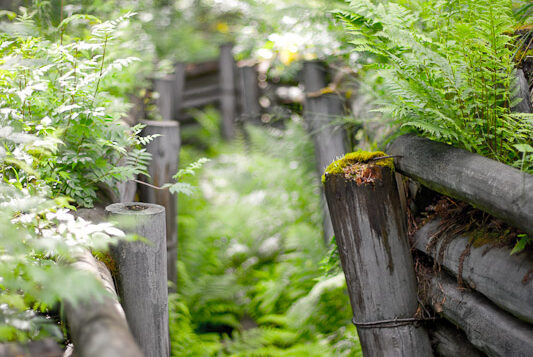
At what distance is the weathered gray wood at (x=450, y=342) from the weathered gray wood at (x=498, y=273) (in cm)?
32

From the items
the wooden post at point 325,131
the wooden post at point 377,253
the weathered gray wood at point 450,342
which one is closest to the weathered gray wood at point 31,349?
the wooden post at point 377,253

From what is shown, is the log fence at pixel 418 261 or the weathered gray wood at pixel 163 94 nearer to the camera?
the log fence at pixel 418 261

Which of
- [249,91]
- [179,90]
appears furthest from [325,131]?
[179,90]

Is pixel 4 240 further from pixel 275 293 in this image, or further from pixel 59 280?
pixel 275 293

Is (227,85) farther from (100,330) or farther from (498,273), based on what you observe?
(100,330)

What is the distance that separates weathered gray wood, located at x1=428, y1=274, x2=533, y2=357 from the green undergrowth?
978 millimetres

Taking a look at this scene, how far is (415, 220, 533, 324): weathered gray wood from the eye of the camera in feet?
5.06

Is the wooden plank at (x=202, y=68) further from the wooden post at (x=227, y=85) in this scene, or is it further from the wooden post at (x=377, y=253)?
the wooden post at (x=377, y=253)

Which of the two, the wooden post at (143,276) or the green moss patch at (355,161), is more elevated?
the green moss patch at (355,161)

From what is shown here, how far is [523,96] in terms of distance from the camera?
1896 mm

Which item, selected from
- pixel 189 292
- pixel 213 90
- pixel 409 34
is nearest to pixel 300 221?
pixel 189 292

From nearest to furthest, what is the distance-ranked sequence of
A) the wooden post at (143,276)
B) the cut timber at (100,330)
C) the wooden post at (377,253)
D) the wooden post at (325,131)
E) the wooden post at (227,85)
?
1. the cut timber at (100,330)
2. the wooden post at (143,276)
3. the wooden post at (377,253)
4. the wooden post at (325,131)
5. the wooden post at (227,85)

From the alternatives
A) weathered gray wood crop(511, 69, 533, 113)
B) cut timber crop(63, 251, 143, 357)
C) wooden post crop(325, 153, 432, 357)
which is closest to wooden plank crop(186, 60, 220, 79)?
wooden post crop(325, 153, 432, 357)

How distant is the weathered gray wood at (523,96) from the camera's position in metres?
1.89
